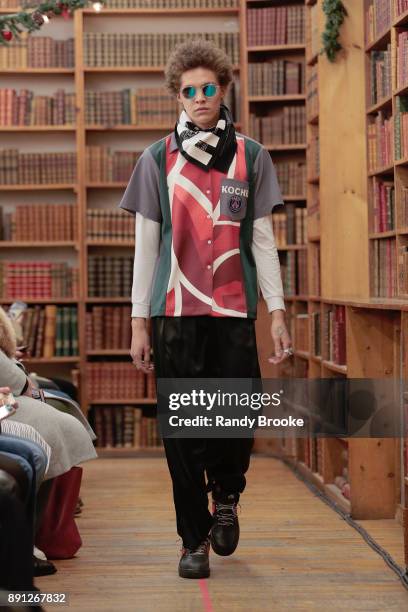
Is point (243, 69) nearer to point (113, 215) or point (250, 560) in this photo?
point (113, 215)

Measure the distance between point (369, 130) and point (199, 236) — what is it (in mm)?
1842

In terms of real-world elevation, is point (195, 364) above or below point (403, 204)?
below

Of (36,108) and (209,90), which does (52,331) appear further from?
(209,90)

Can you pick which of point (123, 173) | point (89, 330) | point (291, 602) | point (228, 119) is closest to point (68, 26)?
point (123, 173)

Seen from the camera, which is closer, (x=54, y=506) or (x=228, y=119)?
(x=228, y=119)

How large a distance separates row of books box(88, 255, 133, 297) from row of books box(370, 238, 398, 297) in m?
2.04

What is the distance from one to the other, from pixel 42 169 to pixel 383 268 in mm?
2577

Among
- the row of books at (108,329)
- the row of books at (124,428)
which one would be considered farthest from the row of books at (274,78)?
the row of books at (124,428)

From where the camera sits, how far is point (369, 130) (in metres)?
4.47

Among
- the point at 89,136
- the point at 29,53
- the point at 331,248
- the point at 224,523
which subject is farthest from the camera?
the point at 89,136

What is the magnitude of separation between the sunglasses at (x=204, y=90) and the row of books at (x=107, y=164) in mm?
3294

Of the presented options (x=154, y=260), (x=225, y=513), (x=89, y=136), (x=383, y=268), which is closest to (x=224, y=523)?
(x=225, y=513)

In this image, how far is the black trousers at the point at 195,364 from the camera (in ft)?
9.45

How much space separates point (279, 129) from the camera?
→ 5.99m
